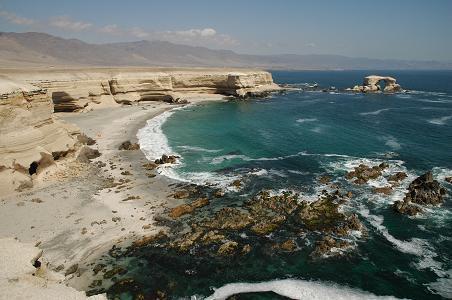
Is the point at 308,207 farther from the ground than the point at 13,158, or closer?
closer

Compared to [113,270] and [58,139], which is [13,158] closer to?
[58,139]

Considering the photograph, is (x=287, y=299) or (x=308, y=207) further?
(x=308, y=207)

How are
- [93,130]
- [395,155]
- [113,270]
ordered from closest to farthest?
[113,270] < [395,155] < [93,130]

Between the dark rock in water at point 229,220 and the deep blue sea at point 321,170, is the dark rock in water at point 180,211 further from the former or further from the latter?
the deep blue sea at point 321,170

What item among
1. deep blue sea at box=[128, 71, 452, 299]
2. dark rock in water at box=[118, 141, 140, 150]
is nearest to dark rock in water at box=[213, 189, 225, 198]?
deep blue sea at box=[128, 71, 452, 299]

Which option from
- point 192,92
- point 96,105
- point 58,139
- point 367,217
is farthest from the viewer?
point 192,92

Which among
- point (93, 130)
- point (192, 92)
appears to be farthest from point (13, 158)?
point (192, 92)

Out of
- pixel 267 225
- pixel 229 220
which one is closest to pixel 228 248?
pixel 229 220

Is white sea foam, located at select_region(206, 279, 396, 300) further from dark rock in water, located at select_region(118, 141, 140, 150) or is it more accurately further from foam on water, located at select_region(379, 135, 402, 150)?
foam on water, located at select_region(379, 135, 402, 150)
